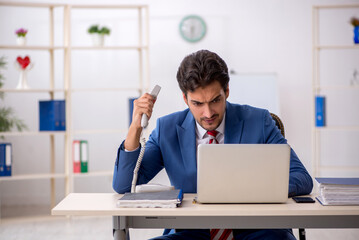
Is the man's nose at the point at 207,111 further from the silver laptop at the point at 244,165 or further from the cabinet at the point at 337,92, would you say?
the cabinet at the point at 337,92

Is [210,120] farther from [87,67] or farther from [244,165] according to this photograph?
[87,67]

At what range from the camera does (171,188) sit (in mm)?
1873

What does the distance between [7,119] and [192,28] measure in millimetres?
2251

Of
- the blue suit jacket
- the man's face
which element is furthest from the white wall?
the man's face

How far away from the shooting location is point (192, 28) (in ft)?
18.3

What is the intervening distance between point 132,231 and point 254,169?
2.77m

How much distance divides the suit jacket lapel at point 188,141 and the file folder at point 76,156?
268 cm

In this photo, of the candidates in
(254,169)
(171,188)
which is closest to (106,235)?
(171,188)

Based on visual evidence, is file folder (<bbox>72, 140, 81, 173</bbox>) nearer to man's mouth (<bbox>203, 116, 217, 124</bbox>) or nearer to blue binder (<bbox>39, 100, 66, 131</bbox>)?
blue binder (<bbox>39, 100, 66, 131</bbox>)

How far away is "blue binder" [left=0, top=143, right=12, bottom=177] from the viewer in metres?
4.54

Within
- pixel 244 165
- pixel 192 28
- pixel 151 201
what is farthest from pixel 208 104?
pixel 192 28

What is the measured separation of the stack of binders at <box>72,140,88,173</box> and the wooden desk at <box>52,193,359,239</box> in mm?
3085

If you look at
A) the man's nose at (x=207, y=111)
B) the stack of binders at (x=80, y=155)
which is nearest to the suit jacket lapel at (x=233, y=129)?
the man's nose at (x=207, y=111)

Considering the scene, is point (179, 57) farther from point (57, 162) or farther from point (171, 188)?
point (171, 188)
